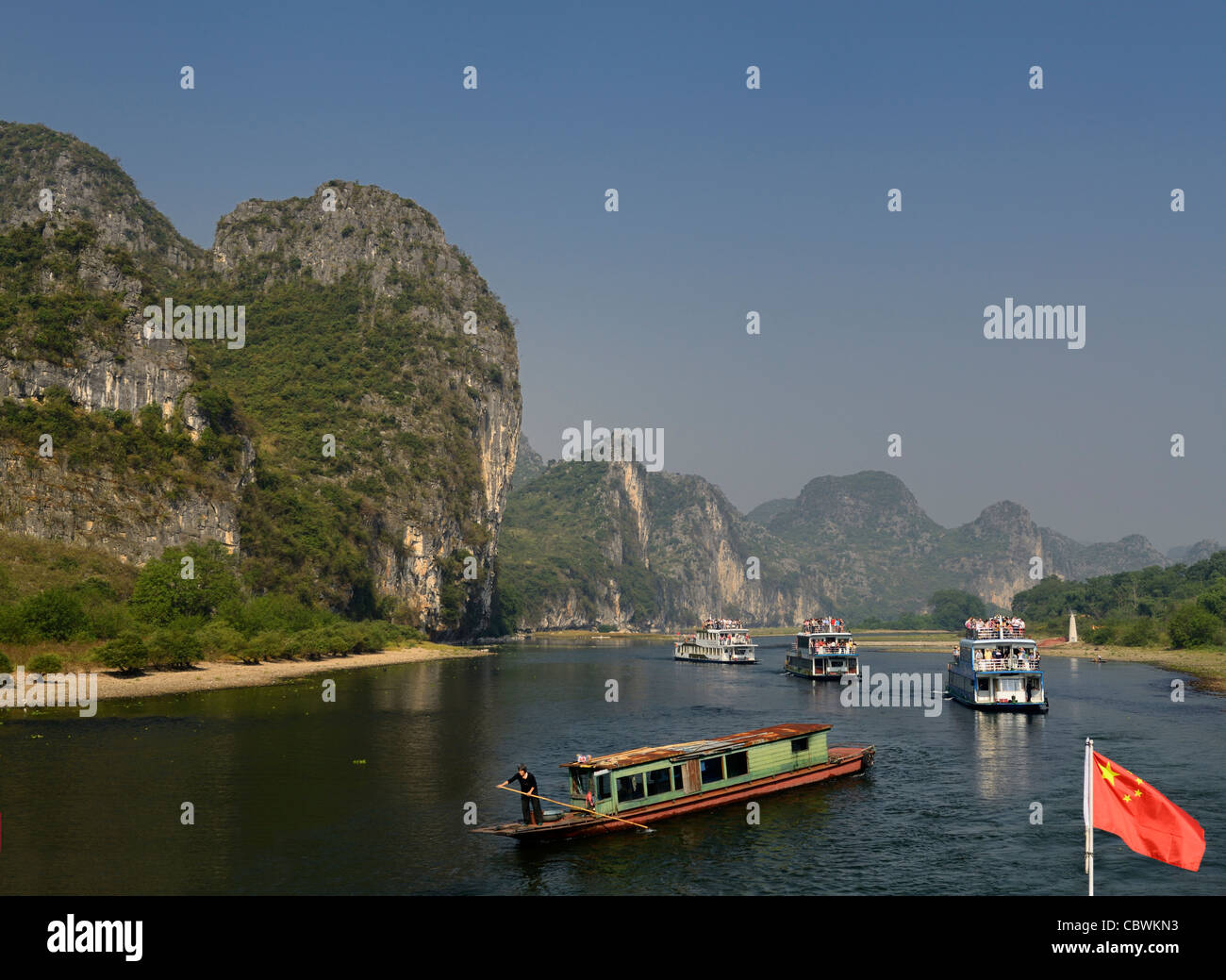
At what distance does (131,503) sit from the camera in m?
104

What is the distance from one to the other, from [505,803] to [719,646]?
10796cm

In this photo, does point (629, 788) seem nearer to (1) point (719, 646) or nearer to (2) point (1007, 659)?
(2) point (1007, 659)

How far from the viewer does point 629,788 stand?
34.8m

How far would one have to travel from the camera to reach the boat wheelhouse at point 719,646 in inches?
5630

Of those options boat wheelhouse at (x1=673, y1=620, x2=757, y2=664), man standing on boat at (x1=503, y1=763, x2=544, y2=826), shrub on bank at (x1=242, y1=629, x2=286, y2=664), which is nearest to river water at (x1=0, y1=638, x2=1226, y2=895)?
man standing on boat at (x1=503, y1=763, x2=544, y2=826)

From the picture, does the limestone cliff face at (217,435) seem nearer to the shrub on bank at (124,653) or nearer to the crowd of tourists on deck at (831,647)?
the shrub on bank at (124,653)

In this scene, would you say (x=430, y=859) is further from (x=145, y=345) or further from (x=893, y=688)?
(x=145, y=345)

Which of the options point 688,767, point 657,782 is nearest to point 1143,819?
point 657,782

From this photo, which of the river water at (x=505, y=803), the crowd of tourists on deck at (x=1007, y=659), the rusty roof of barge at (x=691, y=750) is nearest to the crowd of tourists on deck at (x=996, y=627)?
the crowd of tourists on deck at (x=1007, y=659)

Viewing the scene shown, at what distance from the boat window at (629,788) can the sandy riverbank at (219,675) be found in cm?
4826

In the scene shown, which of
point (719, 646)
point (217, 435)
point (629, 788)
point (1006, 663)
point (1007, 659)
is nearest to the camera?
point (629, 788)

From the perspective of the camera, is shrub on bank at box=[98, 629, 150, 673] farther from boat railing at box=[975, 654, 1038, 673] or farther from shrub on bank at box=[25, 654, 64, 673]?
boat railing at box=[975, 654, 1038, 673]

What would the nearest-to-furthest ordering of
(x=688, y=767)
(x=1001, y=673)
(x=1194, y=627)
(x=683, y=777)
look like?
(x=683, y=777) < (x=688, y=767) < (x=1001, y=673) < (x=1194, y=627)
